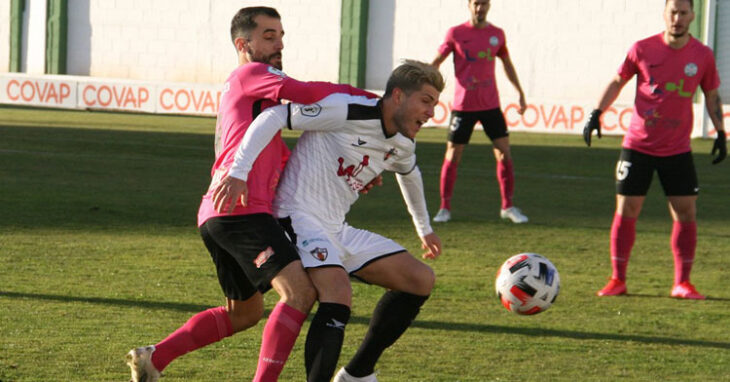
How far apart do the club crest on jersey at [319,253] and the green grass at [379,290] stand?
0.94m

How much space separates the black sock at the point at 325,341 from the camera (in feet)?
15.1

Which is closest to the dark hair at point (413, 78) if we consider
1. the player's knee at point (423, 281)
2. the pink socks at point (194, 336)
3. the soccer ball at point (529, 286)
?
the player's knee at point (423, 281)

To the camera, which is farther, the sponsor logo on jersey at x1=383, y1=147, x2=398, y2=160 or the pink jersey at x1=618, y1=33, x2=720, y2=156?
the pink jersey at x1=618, y1=33, x2=720, y2=156

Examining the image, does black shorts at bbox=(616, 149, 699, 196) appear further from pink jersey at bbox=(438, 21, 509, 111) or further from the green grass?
pink jersey at bbox=(438, 21, 509, 111)

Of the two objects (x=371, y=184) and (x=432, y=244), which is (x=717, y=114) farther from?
(x=371, y=184)

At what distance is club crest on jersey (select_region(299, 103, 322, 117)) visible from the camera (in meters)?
4.87

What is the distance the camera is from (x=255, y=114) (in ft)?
16.5

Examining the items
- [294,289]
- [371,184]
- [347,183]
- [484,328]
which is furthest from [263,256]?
[484,328]

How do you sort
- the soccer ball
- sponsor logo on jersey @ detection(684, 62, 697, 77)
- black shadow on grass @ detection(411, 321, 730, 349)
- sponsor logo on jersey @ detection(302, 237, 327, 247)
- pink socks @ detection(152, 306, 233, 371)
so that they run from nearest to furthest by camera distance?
sponsor logo on jersey @ detection(302, 237, 327, 247), pink socks @ detection(152, 306, 233, 371), the soccer ball, black shadow on grass @ detection(411, 321, 730, 349), sponsor logo on jersey @ detection(684, 62, 697, 77)

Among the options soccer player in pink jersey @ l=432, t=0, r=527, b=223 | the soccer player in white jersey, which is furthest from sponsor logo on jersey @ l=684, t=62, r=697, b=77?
soccer player in pink jersey @ l=432, t=0, r=527, b=223

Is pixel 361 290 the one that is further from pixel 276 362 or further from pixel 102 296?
pixel 276 362

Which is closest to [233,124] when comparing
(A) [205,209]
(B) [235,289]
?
(A) [205,209]

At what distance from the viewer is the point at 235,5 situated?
33.4m

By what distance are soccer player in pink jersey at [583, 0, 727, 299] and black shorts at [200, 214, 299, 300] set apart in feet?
12.0
